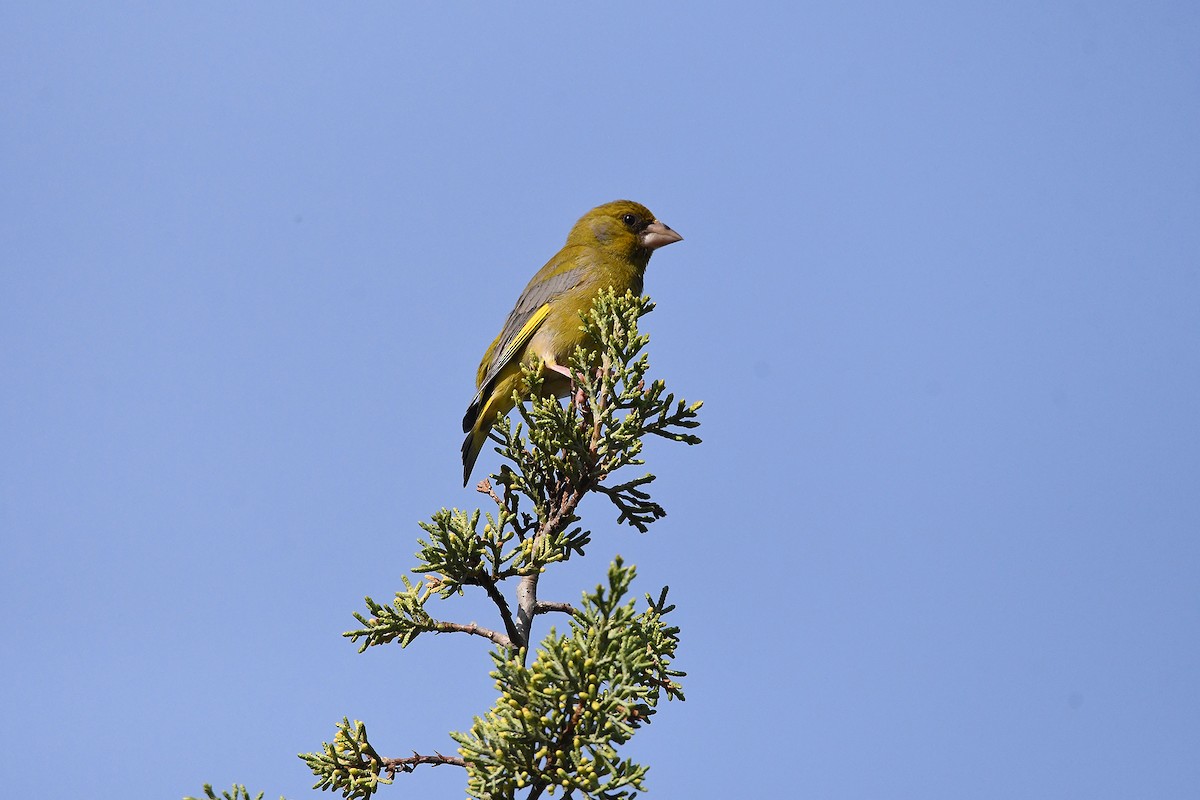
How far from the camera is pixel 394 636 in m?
4.11

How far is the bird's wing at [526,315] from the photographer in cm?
638

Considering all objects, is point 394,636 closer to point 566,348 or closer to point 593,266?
point 566,348

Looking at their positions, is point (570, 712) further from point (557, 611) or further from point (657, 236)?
point (657, 236)

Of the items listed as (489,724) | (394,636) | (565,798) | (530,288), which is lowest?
(565,798)

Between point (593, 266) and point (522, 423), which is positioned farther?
point (593, 266)

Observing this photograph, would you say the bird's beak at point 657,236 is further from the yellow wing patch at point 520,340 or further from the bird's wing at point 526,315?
the yellow wing patch at point 520,340

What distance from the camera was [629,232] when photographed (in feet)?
24.0

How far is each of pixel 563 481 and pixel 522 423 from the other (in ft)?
0.98

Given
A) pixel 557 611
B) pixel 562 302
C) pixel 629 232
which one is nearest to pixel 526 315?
pixel 562 302

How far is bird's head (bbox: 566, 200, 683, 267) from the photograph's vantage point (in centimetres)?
723

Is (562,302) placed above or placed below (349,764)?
above

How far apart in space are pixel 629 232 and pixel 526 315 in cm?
113

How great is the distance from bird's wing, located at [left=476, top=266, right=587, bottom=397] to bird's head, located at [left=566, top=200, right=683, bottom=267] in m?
0.45

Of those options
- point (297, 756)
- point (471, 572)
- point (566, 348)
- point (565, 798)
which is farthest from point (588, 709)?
point (566, 348)
